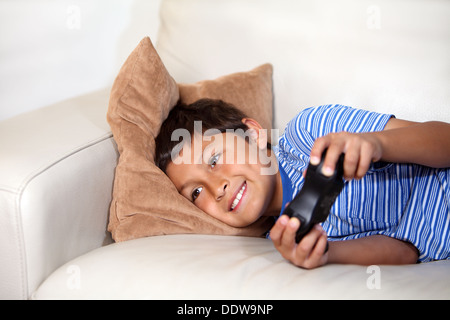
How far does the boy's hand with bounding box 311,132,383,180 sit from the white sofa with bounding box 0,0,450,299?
0.20 meters

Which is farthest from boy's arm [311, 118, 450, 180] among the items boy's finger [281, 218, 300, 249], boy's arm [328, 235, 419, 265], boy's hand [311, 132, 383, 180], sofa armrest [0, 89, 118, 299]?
sofa armrest [0, 89, 118, 299]

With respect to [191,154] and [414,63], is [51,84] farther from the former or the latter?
[414,63]

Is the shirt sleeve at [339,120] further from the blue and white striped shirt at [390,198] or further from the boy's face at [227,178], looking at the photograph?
the boy's face at [227,178]

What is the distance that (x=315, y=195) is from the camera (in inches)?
31.9

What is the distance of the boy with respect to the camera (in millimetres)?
986

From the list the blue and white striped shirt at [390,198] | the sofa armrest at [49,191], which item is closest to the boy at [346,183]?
the blue and white striped shirt at [390,198]

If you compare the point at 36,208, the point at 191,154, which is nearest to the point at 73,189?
the point at 36,208

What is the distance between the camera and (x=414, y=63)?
1.28 m

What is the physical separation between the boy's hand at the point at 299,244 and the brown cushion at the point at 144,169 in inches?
11.1

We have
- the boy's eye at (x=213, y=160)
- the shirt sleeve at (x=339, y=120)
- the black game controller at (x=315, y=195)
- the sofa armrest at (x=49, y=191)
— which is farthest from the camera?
the boy's eye at (x=213, y=160)

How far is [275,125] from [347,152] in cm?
64

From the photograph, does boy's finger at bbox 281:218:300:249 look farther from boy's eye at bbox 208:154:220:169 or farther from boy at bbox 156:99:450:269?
boy's eye at bbox 208:154:220:169

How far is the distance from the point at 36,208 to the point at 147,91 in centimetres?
43

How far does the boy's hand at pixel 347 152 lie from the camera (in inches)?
32.0
